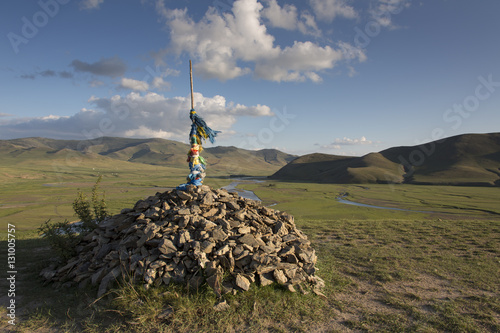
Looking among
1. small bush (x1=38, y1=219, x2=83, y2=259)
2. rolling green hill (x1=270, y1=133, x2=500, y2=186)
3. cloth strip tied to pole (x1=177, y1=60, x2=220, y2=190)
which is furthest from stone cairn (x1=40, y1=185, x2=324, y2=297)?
rolling green hill (x1=270, y1=133, x2=500, y2=186)

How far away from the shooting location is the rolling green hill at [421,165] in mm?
121688

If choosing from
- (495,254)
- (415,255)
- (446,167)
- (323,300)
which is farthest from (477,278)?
(446,167)

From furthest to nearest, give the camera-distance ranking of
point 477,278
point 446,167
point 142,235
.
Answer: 1. point 446,167
2. point 477,278
3. point 142,235

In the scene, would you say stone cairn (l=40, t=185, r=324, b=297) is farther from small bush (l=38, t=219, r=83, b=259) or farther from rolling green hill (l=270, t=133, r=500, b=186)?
rolling green hill (l=270, t=133, r=500, b=186)

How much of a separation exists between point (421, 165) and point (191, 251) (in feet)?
594

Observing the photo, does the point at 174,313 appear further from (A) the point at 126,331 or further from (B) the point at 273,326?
(B) the point at 273,326

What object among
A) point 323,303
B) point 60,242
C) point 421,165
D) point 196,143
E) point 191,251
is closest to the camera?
point 323,303

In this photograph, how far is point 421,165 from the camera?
154750 millimetres

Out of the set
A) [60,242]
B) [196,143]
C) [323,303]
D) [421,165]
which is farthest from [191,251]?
[421,165]

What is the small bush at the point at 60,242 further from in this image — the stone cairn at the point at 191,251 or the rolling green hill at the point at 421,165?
the rolling green hill at the point at 421,165

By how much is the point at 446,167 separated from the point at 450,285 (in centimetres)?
16259

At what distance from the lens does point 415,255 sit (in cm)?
1368

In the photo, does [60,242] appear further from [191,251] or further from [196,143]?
[196,143]

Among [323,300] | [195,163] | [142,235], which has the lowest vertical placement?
[323,300]
